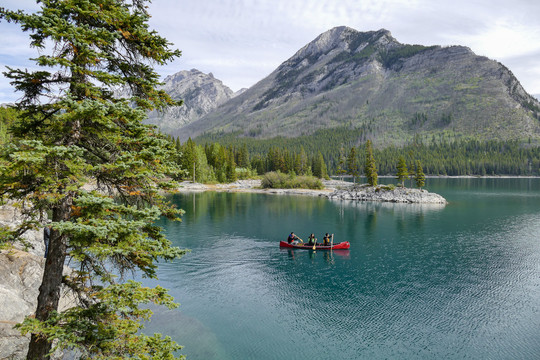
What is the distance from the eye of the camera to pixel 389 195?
99.0 meters

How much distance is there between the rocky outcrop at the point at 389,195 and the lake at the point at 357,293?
35470mm

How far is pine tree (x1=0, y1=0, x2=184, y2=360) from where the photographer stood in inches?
286

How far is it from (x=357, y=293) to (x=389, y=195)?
76.6 m

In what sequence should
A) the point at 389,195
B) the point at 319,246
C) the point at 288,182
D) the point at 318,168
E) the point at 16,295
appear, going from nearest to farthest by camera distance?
1. the point at 16,295
2. the point at 319,246
3. the point at 389,195
4. the point at 288,182
5. the point at 318,168

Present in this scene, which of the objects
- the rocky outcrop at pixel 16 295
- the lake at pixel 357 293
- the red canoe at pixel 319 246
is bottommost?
the lake at pixel 357 293

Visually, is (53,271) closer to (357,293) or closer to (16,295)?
(16,295)

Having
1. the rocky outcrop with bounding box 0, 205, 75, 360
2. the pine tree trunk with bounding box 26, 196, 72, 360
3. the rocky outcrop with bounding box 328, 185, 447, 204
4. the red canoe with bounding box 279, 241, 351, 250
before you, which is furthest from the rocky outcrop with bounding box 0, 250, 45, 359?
the rocky outcrop with bounding box 328, 185, 447, 204

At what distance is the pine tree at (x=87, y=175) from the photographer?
286 inches

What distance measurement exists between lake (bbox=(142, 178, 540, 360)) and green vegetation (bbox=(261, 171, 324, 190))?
2757 inches

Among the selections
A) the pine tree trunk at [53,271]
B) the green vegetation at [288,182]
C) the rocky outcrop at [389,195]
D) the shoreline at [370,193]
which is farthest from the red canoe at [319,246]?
the green vegetation at [288,182]

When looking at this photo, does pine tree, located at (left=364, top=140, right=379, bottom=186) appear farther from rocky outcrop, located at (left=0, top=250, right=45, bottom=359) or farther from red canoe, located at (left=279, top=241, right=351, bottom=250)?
rocky outcrop, located at (left=0, top=250, right=45, bottom=359)

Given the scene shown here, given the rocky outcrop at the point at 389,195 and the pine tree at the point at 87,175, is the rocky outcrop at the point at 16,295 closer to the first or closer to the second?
the pine tree at the point at 87,175

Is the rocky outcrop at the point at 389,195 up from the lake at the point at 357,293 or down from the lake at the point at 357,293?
up

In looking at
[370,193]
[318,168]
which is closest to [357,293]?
[370,193]
